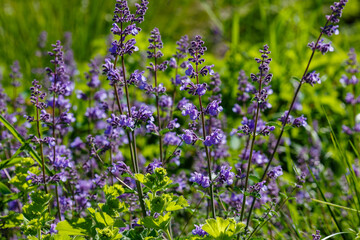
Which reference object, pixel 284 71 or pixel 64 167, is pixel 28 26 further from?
pixel 64 167

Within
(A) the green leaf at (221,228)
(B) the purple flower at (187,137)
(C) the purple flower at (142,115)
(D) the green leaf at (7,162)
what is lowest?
(A) the green leaf at (221,228)

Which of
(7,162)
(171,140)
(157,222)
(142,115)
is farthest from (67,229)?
(171,140)

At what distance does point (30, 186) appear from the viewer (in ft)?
8.37

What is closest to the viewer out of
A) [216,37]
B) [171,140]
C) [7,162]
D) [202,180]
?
[202,180]

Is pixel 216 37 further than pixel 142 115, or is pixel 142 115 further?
pixel 216 37

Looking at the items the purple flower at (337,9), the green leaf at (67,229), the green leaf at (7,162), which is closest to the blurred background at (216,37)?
the green leaf at (7,162)

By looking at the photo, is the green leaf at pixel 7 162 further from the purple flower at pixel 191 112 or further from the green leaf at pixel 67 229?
the purple flower at pixel 191 112

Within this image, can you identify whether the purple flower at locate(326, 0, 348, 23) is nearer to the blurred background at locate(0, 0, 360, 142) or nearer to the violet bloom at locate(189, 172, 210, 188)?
the violet bloom at locate(189, 172, 210, 188)

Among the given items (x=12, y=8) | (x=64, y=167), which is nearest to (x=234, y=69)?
(x=64, y=167)

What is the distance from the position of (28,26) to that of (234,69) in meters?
4.39

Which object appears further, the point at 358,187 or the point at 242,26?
the point at 242,26

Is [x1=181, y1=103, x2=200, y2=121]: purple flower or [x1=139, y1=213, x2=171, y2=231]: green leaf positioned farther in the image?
[x1=181, y1=103, x2=200, y2=121]: purple flower

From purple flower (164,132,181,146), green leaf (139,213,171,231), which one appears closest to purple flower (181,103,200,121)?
green leaf (139,213,171,231)

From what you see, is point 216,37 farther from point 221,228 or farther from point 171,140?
point 221,228
